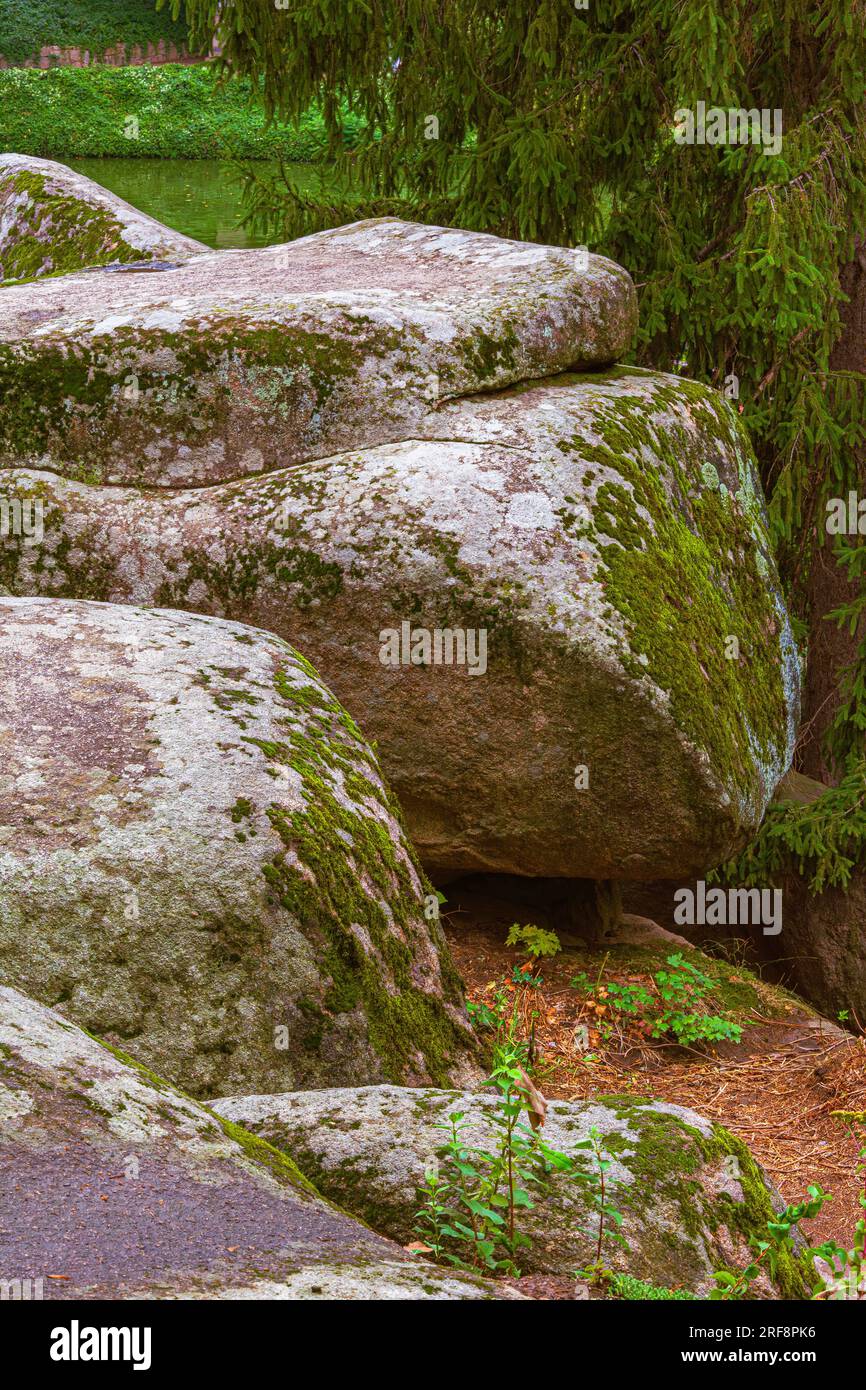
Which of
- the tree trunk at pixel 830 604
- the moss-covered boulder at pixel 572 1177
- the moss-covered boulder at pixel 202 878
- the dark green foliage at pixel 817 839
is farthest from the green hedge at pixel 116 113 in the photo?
the moss-covered boulder at pixel 572 1177

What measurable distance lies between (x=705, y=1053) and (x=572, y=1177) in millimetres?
3330

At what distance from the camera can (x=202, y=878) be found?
3555 millimetres

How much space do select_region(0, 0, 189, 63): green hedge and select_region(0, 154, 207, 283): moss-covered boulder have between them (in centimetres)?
4036

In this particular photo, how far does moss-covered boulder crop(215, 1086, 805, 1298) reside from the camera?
9.27 feet

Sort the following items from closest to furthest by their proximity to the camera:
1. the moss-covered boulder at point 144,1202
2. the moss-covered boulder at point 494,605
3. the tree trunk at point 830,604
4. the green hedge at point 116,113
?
1. the moss-covered boulder at point 144,1202
2. the moss-covered boulder at point 494,605
3. the tree trunk at point 830,604
4. the green hedge at point 116,113

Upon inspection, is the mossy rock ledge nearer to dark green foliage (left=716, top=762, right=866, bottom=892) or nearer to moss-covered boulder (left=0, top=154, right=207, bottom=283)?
dark green foliage (left=716, top=762, right=866, bottom=892)

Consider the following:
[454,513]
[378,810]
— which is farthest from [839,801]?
[378,810]

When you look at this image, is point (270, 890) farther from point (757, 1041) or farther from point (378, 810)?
point (757, 1041)

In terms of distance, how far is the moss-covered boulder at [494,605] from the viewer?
516 cm

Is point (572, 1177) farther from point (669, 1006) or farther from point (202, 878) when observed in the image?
point (669, 1006)

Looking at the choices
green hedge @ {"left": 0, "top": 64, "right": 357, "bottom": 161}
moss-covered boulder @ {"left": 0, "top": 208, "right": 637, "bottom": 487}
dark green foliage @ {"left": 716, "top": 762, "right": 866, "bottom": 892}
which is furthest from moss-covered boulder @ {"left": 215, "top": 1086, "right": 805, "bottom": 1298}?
green hedge @ {"left": 0, "top": 64, "right": 357, "bottom": 161}

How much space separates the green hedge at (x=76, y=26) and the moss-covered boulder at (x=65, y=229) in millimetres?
40355

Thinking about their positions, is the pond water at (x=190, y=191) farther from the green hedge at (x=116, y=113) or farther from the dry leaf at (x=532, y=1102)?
the dry leaf at (x=532, y=1102)

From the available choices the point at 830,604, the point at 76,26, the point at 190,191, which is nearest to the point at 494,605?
the point at 830,604
